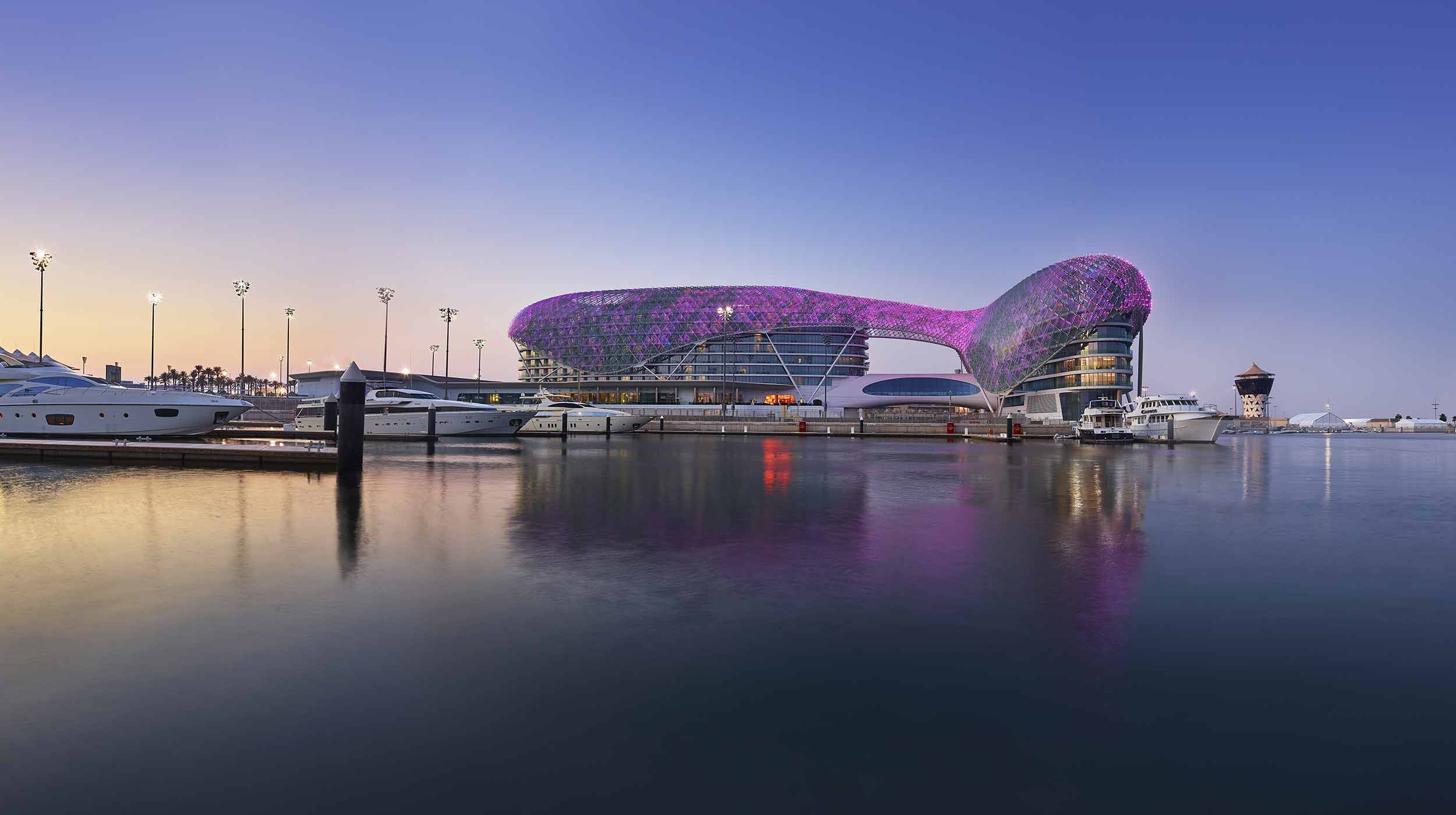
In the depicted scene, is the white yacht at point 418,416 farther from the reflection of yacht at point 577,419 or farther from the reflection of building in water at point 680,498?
the reflection of building in water at point 680,498

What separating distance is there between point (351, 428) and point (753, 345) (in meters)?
106

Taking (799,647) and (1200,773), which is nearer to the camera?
(1200,773)

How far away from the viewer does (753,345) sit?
126m

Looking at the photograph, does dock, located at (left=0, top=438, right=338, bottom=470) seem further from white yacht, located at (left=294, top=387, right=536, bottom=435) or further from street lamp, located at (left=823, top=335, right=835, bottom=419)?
street lamp, located at (left=823, top=335, right=835, bottom=419)

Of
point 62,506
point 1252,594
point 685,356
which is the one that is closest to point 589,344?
point 685,356

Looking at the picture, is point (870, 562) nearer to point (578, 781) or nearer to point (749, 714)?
point (749, 714)

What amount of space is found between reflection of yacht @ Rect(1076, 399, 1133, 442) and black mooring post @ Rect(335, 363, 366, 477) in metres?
49.9

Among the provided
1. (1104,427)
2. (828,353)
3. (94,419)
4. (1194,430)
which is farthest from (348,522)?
(828,353)

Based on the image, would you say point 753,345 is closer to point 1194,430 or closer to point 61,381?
point 1194,430

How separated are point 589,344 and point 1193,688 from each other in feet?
434

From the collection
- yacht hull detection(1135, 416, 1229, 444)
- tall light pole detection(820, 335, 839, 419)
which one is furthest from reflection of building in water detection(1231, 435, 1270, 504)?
tall light pole detection(820, 335, 839, 419)

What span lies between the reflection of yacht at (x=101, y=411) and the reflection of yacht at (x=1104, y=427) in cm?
5587

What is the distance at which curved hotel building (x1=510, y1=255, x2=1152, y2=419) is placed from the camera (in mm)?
113562

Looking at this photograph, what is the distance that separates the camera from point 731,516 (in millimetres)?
13273
